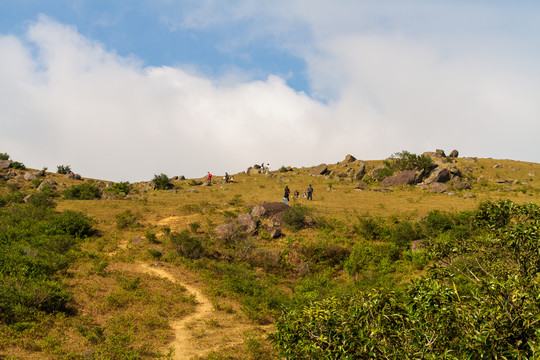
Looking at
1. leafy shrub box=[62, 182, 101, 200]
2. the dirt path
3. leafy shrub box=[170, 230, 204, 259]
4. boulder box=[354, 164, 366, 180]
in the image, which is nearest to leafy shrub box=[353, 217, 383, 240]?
leafy shrub box=[170, 230, 204, 259]

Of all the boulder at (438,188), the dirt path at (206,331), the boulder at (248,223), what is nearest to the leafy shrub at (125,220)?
the boulder at (248,223)

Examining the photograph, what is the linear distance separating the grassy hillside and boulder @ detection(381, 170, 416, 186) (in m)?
10.5

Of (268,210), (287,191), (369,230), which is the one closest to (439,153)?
(287,191)

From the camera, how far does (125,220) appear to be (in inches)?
1063

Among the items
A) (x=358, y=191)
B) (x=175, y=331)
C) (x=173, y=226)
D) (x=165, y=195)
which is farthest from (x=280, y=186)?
(x=175, y=331)

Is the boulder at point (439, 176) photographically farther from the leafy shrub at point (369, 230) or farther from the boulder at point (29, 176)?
the boulder at point (29, 176)

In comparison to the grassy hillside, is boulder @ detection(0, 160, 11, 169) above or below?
above

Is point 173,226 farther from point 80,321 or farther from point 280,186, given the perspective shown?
point 280,186

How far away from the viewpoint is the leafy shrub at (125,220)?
2660 cm

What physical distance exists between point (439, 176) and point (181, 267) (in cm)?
4405

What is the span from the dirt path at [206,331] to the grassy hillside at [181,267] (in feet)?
0.25

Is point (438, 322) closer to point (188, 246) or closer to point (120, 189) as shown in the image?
point (188, 246)

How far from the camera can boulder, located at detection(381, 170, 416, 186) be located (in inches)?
2057

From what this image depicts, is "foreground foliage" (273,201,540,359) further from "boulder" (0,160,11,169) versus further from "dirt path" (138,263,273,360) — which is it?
"boulder" (0,160,11,169)
